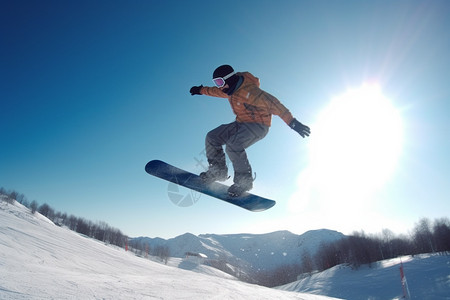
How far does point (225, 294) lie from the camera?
364cm

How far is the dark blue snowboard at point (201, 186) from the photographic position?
5008 millimetres

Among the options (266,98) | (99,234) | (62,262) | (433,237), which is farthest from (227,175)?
(99,234)

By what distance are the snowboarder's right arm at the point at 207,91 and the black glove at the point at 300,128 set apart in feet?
5.07

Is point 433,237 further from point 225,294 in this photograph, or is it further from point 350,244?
point 225,294

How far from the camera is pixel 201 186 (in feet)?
17.5

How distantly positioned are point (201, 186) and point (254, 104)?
2.29 m

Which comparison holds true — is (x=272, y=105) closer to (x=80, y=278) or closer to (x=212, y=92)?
(x=212, y=92)

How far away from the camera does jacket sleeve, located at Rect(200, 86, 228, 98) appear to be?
4.87 m

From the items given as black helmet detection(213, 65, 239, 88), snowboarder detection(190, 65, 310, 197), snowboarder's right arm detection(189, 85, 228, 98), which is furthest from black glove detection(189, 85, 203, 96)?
black helmet detection(213, 65, 239, 88)

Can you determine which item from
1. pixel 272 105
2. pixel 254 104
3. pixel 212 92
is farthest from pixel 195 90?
pixel 272 105

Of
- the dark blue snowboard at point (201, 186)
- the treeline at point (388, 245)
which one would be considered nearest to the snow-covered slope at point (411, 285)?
the treeline at point (388, 245)

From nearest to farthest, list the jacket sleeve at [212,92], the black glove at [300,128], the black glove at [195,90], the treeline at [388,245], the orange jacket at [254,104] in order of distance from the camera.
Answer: the black glove at [300,128] → the orange jacket at [254,104] → the jacket sleeve at [212,92] → the black glove at [195,90] → the treeline at [388,245]

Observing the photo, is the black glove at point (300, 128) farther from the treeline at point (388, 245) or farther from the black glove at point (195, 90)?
the treeline at point (388, 245)

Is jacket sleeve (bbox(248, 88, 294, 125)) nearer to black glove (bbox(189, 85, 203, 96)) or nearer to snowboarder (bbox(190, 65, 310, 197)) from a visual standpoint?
snowboarder (bbox(190, 65, 310, 197))
